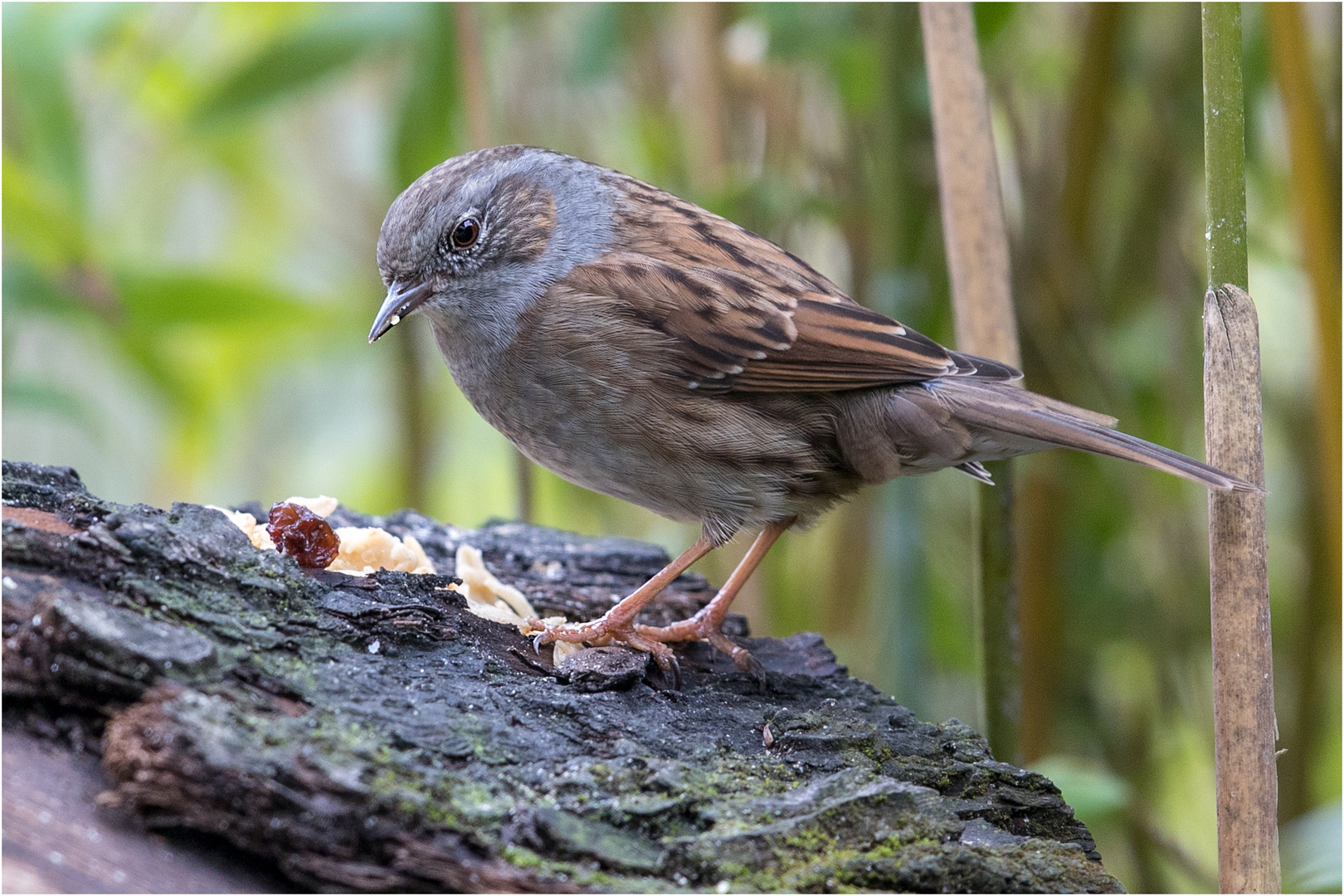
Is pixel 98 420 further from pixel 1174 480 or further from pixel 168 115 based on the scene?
pixel 1174 480

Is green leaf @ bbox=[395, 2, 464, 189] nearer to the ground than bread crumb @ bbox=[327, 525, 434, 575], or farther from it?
farther from it

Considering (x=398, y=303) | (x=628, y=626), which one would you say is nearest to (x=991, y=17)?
(x=398, y=303)

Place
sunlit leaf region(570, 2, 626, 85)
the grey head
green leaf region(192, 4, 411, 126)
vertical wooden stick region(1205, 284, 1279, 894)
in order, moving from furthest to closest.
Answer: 1. sunlit leaf region(570, 2, 626, 85)
2. green leaf region(192, 4, 411, 126)
3. the grey head
4. vertical wooden stick region(1205, 284, 1279, 894)

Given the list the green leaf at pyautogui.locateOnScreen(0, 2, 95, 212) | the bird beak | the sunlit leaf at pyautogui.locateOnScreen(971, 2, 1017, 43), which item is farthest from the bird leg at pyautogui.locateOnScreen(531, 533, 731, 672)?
the green leaf at pyautogui.locateOnScreen(0, 2, 95, 212)

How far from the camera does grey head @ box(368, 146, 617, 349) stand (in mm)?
2992

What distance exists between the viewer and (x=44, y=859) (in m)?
1.58

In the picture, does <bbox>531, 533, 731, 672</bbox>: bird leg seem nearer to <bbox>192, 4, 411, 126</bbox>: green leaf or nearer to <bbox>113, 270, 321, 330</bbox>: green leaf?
<bbox>113, 270, 321, 330</bbox>: green leaf

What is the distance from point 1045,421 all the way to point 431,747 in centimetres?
155

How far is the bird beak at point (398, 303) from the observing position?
9.55 feet

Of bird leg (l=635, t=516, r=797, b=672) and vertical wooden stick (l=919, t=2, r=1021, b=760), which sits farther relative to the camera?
bird leg (l=635, t=516, r=797, b=672)

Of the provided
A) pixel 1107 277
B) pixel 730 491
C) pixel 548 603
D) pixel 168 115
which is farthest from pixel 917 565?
pixel 168 115

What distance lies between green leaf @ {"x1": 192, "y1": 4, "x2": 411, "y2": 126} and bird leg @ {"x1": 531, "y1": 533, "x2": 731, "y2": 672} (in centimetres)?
220

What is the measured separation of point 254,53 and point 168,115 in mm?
1026

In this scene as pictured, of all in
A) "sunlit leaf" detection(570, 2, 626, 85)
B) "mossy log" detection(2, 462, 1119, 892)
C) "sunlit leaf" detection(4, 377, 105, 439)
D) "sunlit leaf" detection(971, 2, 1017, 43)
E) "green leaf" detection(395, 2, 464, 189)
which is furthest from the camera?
"sunlit leaf" detection(570, 2, 626, 85)
